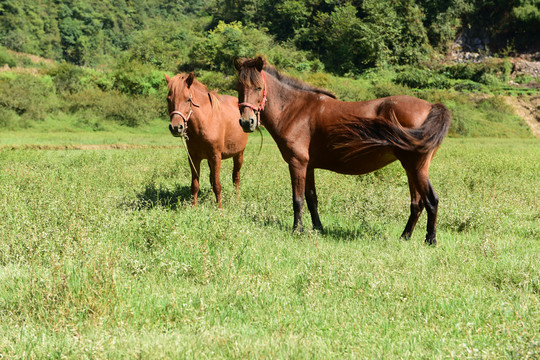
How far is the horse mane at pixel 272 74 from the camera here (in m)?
5.80

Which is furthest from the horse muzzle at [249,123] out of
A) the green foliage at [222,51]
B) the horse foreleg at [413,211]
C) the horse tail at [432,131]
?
the green foliage at [222,51]

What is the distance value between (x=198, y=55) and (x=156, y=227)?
1789 inches

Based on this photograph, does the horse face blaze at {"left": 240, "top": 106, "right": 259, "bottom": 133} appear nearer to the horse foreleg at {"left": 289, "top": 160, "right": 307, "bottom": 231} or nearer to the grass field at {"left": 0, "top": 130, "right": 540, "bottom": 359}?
the horse foreleg at {"left": 289, "top": 160, "right": 307, "bottom": 231}

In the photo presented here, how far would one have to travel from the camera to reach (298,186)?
6000 millimetres

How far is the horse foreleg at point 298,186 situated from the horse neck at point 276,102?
24.6 inches

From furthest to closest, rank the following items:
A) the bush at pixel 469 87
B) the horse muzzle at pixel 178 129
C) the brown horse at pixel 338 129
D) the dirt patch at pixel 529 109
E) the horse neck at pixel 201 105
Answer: the bush at pixel 469 87 → the dirt patch at pixel 529 109 → the horse neck at pixel 201 105 → the horse muzzle at pixel 178 129 → the brown horse at pixel 338 129

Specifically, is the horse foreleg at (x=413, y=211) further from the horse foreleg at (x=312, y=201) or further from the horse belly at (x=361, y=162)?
the horse foreleg at (x=312, y=201)

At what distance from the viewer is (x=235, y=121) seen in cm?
877

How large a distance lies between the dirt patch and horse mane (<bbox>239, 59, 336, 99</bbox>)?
32858 mm

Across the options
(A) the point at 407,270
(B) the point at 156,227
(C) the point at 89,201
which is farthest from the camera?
(C) the point at 89,201

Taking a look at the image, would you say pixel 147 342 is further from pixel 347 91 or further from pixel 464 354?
pixel 347 91

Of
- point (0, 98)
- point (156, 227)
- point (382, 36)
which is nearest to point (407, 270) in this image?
point (156, 227)

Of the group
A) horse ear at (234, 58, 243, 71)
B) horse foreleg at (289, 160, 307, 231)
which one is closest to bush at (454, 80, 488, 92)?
horse foreleg at (289, 160, 307, 231)

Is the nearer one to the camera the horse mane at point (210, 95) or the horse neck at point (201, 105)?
the horse neck at point (201, 105)
